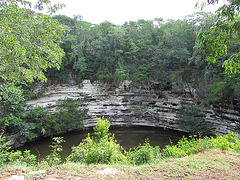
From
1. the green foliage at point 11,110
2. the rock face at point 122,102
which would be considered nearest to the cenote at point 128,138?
the rock face at point 122,102

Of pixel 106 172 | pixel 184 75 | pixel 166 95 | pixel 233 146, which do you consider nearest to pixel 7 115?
pixel 106 172

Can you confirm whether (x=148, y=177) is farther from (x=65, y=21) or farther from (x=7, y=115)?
(x=65, y=21)

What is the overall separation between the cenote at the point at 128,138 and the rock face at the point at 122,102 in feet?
2.40

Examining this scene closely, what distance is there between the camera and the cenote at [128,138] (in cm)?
902

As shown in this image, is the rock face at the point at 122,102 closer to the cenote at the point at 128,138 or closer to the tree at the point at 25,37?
the cenote at the point at 128,138

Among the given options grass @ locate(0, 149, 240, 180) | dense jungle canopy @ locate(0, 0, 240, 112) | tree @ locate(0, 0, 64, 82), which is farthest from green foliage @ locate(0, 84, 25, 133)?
grass @ locate(0, 149, 240, 180)

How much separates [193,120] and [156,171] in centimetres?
789

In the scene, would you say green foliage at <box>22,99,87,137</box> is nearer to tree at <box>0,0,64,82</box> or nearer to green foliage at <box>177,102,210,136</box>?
tree at <box>0,0,64,82</box>

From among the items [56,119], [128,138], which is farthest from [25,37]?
[128,138]

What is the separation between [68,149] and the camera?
28.8 feet

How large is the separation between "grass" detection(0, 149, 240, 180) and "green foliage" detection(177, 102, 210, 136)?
251 inches

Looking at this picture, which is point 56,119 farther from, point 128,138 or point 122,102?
point 122,102

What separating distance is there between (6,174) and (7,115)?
6.96m

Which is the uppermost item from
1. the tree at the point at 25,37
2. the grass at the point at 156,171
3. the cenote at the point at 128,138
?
the tree at the point at 25,37
